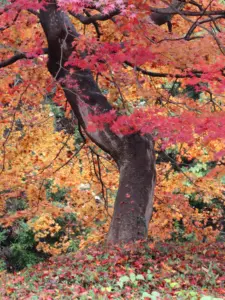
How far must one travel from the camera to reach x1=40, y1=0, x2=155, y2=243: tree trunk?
760 cm

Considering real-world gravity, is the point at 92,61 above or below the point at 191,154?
below

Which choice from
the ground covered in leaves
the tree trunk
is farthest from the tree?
the ground covered in leaves

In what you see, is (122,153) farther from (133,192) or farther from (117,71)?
(117,71)

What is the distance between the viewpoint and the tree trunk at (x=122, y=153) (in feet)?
24.9

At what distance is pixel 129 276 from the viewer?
5.99m

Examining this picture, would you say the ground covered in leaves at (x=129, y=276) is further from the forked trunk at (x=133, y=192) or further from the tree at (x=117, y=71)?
the tree at (x=117, y=71)

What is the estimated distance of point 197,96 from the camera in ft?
61.9

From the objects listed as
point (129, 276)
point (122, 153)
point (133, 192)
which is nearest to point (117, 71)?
point (122, 153)

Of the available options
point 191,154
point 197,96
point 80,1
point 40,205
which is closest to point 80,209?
point 40,205

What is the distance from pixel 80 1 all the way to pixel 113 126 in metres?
2.27

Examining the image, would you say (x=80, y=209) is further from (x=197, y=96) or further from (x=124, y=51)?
(x=197, y=96)

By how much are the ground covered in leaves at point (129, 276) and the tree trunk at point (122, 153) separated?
0.48 m

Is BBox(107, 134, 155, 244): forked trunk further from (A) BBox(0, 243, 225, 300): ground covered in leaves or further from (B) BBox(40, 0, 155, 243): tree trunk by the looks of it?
(A) BBox(0, 243, 225, 300): ground covered in leaves

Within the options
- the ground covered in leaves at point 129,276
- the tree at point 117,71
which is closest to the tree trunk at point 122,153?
the tree at point 117,71
